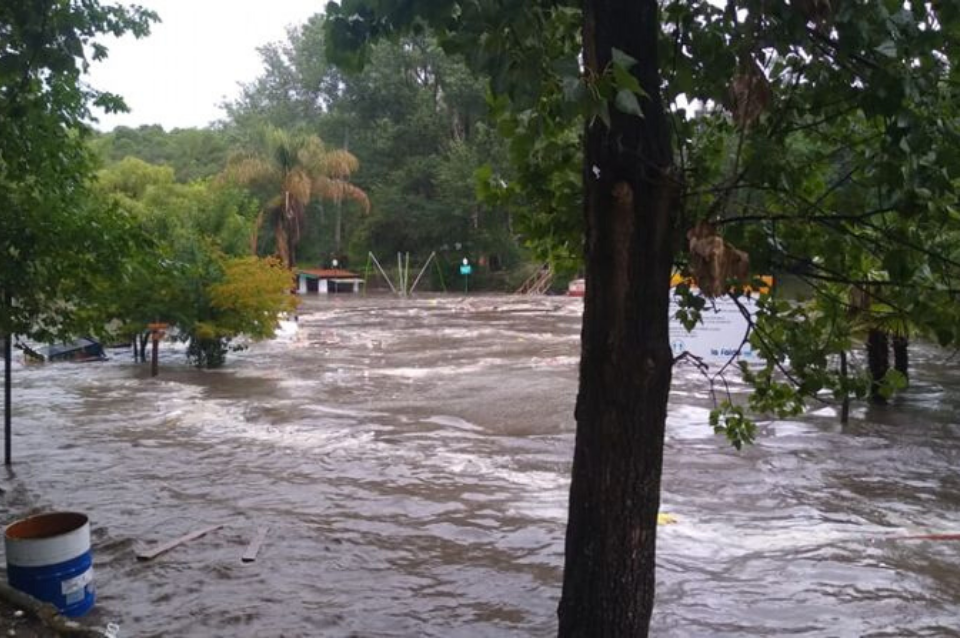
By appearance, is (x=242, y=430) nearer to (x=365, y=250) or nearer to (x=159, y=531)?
(x=159, y=531)

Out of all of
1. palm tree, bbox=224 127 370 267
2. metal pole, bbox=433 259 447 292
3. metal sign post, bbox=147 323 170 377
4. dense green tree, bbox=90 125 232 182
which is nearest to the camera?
metal sign post, bbox=147 323 170 377

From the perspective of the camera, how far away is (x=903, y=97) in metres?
3.05

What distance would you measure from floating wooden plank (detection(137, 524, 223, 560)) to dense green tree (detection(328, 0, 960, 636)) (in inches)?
173

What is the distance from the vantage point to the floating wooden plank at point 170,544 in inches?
272

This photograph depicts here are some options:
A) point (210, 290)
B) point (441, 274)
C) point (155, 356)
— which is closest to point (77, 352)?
point (155, 356)

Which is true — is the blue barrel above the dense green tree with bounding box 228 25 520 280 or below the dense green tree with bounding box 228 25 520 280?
below

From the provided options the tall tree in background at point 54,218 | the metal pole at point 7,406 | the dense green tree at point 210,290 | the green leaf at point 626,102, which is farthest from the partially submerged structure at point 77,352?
the green leaf at point 626,102

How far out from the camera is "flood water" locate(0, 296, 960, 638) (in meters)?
6.10

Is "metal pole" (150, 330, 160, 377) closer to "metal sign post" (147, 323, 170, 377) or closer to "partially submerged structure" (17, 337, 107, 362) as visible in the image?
"metal sign post" (147, 323, 170, 377)

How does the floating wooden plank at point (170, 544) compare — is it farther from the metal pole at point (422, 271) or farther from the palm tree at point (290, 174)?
the metal pole at point (422, 271)

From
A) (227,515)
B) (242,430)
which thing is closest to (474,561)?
(227,515)

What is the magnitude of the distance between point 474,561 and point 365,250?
5118cm

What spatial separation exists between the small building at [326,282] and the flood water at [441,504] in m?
32.4

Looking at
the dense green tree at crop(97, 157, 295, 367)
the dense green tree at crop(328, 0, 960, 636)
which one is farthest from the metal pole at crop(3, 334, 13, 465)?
the dense green tree at crop(328, 0, 960, 636)
